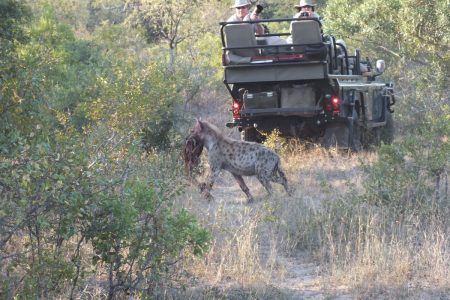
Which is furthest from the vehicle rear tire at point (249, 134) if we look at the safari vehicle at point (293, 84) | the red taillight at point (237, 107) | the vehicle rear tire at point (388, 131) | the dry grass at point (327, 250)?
the dry grass at point (327, 250)

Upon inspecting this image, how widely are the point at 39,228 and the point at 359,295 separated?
2437mm

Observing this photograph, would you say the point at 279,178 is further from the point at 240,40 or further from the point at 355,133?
the point at 355,133

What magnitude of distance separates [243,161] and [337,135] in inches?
129

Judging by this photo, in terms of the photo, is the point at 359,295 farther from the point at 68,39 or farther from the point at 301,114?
the point at 68,39

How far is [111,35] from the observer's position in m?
23.1

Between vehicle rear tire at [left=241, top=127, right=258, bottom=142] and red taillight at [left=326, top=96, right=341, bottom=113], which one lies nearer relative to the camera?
red taillight at [left=326, top=96, right=341, bottom=113]

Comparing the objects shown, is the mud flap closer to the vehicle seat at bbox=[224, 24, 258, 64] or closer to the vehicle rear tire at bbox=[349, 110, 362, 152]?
the vehicle rear tire at bbox=[349, 110, 362, 152]

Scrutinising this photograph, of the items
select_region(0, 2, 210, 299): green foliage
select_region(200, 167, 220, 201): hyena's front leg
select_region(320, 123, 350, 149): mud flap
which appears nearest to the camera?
select_region(0, 2, 210, 299): green foliage

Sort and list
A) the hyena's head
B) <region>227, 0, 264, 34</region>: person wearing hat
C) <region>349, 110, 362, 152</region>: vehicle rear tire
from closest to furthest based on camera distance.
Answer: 1. the hyena's head
2. <region>227, 0, 264, 34</region>: person wearing hat
3. <region>349, 110, 362, 152</region>: vehicle rear tire

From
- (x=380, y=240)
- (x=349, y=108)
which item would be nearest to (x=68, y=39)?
(x=349, y=108)

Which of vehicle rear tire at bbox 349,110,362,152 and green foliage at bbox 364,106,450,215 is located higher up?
green foliage at bbox 364,106,450,215

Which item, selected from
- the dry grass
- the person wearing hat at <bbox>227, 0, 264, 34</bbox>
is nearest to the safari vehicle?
the person wearing hat at <bbox>227, 0, 264, 34</bbox>

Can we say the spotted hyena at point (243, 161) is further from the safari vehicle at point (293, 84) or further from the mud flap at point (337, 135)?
the mud flap at point (337, 135)

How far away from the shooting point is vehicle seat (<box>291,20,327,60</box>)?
1173cm
